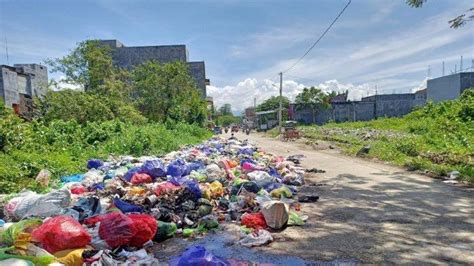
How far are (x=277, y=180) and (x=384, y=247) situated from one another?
128 inches

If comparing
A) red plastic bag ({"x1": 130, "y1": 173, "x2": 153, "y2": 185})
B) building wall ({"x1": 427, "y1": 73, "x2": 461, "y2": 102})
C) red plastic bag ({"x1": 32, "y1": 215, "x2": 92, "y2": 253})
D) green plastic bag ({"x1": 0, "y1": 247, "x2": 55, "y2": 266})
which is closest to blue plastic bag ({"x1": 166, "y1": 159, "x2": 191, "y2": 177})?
red plastic bag ({"x1": 130, "y1": 173, "x2": 153, "y2": 185})

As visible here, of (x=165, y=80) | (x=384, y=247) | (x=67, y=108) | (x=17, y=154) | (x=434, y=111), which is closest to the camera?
(x=384, y=247)

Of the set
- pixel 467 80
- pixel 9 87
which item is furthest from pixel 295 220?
pixel 467 80

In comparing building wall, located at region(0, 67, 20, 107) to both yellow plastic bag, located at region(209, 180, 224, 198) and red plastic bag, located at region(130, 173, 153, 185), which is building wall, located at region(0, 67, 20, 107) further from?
yellow plastic bag, located at region(209, 180, 224, 198)

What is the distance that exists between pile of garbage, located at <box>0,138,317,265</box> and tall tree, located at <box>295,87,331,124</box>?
124ft

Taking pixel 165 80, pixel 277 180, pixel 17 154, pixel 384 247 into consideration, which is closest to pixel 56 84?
pixel 165 80

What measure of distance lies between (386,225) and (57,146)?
8.85 m

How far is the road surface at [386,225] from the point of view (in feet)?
11.8

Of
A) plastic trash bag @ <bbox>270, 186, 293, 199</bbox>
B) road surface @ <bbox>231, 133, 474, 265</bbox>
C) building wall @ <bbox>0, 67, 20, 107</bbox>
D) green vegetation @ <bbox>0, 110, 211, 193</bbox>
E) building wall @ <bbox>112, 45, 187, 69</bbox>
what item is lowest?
road surface @ <bbox>231, 133, 474, 265</bbox>

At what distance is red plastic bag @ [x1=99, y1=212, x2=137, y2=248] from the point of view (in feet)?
11.6

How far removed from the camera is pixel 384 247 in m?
3.74

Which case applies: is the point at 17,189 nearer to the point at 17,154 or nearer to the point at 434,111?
the point at 17,154

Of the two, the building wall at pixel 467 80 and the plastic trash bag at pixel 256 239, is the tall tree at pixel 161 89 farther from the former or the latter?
the building wall at pixel 467 80

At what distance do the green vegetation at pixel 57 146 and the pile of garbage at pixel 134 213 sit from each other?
0.59m
